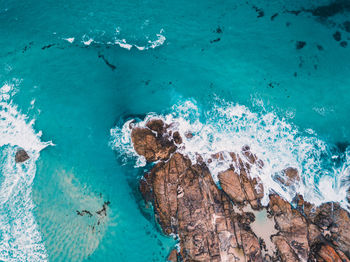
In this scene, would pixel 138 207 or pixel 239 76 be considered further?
pixel 239 76

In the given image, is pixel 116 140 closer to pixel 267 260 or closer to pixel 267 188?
pixel 267 188

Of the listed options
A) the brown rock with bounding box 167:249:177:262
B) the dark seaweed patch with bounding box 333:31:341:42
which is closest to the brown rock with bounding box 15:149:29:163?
the brown rock with bounding box 167:249:177:262

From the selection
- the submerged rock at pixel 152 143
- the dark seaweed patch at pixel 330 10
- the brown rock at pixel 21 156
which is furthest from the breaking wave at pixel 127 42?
the dark seaweed patch at pixel 330 10

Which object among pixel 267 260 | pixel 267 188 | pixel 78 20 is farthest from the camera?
pixel 78 20

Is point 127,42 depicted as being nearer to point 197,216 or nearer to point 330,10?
point 197,216

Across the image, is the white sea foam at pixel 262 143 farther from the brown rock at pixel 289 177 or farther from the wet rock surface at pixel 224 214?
the wet rock surface at pixel 224 214

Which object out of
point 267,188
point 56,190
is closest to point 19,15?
point 56,190

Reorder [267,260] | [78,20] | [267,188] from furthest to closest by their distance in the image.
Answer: [78,20] < [267,188] < [267,260]
